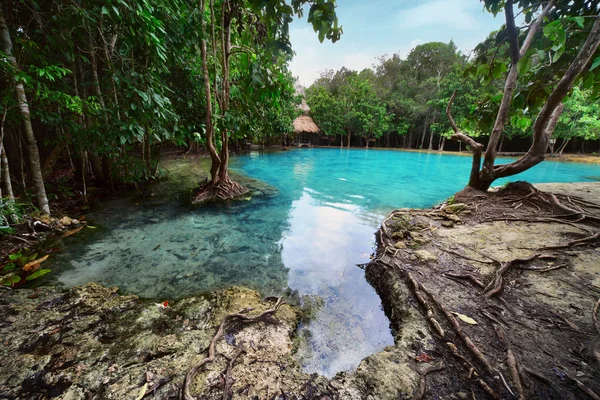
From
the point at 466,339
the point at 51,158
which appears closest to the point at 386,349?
the point at 466,339

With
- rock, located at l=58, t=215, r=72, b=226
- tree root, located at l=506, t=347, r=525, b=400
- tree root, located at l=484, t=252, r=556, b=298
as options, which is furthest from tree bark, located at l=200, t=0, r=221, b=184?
tree root, located at l=506, t=347, r=525, b=400

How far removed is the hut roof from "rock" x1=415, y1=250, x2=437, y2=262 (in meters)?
25.9

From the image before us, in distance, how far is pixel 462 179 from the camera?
502 inches

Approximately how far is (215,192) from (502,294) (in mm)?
7229

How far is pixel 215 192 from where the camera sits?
299 inches

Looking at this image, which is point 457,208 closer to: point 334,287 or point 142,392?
point 334,287

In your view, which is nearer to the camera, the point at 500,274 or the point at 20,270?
the point at 500,274

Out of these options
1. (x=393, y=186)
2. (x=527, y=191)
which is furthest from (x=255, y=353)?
(x=393, y=186)

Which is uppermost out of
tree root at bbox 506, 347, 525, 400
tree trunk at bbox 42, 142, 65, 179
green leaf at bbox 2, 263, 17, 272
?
tree trunk at bbox 42, 142, 65, 179

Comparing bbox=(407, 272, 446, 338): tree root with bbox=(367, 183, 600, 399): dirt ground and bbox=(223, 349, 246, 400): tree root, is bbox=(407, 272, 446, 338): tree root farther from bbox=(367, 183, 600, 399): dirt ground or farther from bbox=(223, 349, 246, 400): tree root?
bbox=(223, 349, 246, 400): tree root

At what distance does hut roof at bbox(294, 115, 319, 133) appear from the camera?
92.2 ft

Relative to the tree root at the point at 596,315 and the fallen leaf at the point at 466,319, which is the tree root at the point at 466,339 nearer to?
the fallen leaf at the point at 466,319

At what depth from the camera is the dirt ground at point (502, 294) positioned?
1784mm

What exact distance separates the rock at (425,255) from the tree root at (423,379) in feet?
6.11
